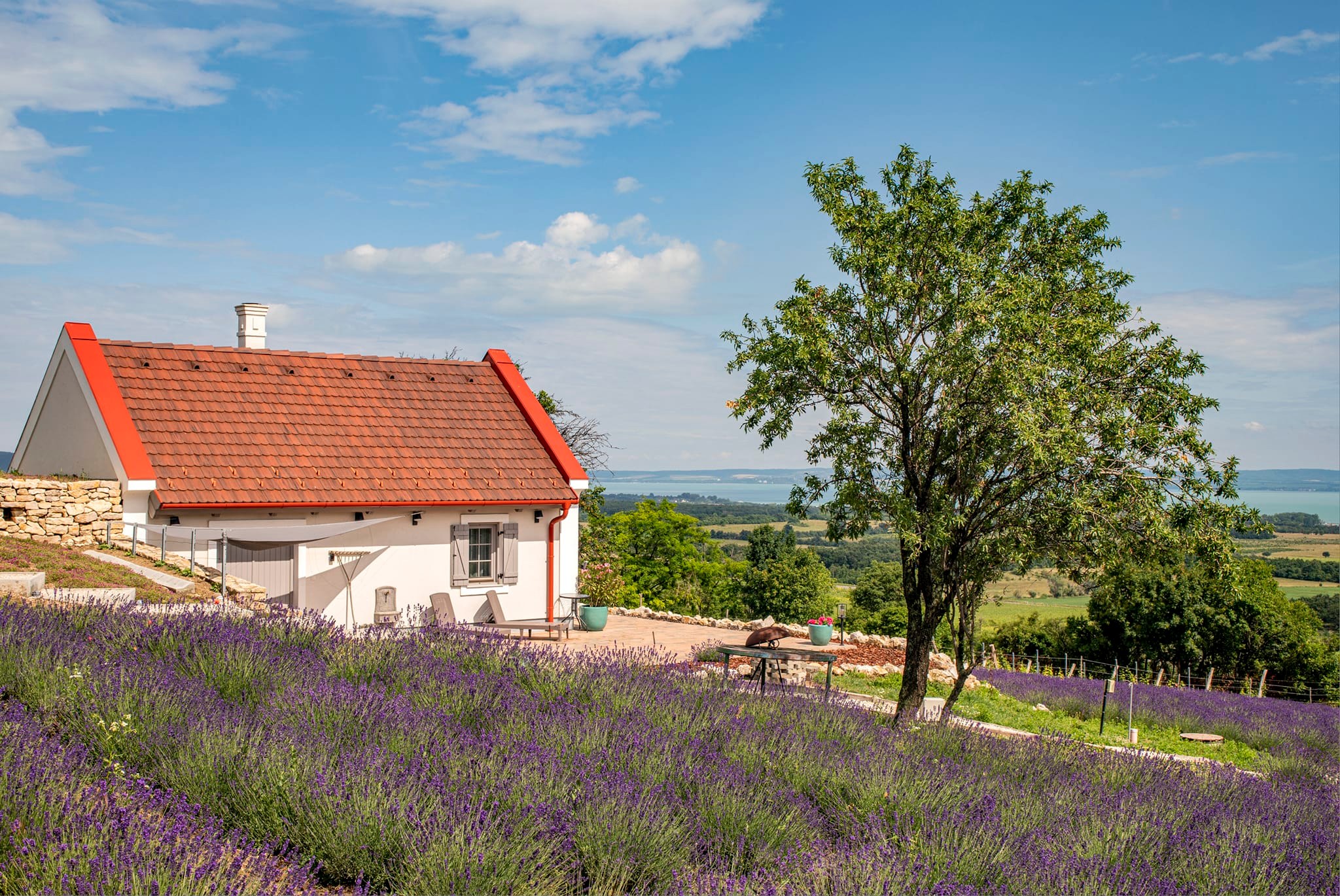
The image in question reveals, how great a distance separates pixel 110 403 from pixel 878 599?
44414 millimetres

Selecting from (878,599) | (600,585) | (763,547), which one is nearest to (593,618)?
(600,585)

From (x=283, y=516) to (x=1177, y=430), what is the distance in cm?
1295

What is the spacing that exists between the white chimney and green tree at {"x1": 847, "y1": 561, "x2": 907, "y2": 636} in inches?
1310

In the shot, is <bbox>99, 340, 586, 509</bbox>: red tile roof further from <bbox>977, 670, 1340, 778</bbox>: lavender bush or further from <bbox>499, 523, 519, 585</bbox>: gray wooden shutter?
<bbox>977, 670, 1340, 778</bbox>: lavender bush

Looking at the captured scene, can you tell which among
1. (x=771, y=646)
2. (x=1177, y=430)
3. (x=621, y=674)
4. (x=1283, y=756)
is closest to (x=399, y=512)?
(x=771, y=646)

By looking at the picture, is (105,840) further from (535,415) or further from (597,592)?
(597,592)

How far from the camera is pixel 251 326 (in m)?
19.0

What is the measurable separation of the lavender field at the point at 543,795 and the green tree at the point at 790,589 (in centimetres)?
3920

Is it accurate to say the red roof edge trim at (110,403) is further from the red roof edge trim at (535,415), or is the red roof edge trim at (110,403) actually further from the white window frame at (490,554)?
the red roof edge trim at (535,415)

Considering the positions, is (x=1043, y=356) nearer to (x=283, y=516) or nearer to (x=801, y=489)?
(x=801, y=489)

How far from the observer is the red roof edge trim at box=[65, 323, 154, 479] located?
1438 cm

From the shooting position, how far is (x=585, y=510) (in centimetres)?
2970

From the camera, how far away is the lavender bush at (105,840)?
10.4 ft

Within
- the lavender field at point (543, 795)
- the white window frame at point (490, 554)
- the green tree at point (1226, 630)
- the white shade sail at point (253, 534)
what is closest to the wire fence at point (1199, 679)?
the green tree at point (1226, 630)
